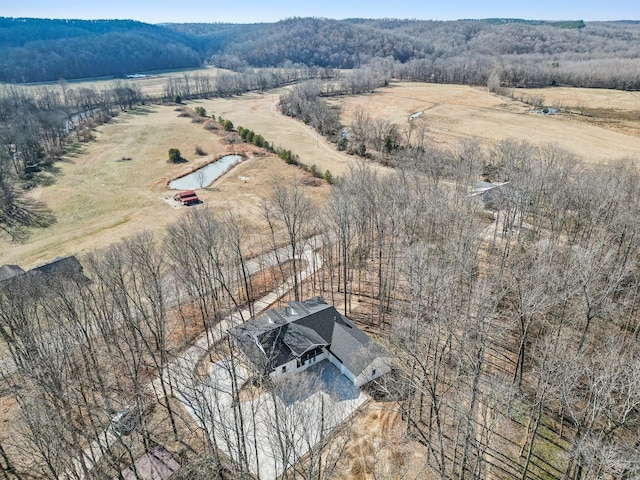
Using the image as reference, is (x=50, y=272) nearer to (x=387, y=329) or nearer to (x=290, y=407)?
(x=290, y=407)

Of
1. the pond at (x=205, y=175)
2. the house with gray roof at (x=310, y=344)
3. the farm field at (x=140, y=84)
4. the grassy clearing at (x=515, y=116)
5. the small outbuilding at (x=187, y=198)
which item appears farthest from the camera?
the farm field at (x=140, y=84)

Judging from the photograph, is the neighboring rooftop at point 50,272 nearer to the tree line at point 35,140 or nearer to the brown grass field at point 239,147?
the brown grass field at point 239,147

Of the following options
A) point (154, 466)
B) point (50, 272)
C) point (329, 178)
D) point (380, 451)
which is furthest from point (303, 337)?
point (329, 178)

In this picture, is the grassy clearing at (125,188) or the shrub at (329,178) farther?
the shrub at (329,178)

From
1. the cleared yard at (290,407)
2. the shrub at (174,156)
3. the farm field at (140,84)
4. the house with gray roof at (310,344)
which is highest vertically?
the farm field at (140,84)

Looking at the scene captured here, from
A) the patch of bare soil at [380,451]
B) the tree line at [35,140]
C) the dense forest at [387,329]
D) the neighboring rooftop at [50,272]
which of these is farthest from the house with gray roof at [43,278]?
the patch of bare soil at [380,451]

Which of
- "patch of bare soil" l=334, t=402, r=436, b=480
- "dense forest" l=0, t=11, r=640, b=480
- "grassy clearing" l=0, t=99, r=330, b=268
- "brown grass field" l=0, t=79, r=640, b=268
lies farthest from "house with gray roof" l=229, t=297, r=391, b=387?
"brown grass field" l=0, t=79, r=640, b=268
